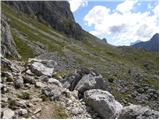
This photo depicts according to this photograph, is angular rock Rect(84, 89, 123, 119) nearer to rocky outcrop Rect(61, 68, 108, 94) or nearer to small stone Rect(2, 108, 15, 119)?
rocky outcrop Rect(61, 68, 108, 94)

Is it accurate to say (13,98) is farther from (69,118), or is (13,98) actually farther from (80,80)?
(80,80)

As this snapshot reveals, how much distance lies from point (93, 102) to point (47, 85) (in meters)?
3.12

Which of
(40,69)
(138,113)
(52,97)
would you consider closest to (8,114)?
(52,97)

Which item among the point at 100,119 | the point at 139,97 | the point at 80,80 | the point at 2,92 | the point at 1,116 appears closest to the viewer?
the point at 1,116

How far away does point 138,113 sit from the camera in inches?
636

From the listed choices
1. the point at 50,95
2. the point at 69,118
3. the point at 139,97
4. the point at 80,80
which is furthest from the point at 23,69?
the point at 139,97

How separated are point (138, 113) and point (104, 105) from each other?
279cm

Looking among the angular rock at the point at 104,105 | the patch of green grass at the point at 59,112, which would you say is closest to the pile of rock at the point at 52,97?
the angular rock at the point at 104,105

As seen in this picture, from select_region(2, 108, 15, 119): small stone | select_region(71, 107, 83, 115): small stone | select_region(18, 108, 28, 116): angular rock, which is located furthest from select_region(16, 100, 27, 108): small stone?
select_region(71, 107, 83, 115): small stone

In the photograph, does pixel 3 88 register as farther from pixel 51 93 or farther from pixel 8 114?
pixel 8 114

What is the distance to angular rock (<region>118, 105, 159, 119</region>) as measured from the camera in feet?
51.7

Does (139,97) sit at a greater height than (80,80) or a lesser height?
lesser

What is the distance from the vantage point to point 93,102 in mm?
19188

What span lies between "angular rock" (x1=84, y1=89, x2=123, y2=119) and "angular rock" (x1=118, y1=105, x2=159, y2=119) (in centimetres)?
131
